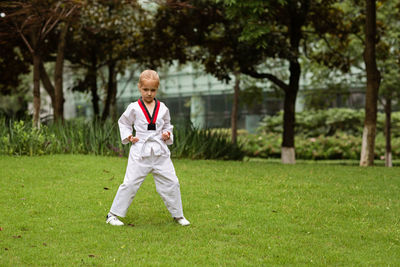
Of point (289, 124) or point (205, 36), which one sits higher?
point (205, 36)

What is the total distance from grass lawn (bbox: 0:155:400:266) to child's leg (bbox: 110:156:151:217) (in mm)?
249

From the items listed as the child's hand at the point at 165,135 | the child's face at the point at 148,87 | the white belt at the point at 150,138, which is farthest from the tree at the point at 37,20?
the child's hand at the point at 165,135

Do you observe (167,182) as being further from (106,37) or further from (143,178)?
(106,37)

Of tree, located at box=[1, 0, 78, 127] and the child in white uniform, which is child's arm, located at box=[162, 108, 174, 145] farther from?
tree, located at box=[1, 0, 78, 127]

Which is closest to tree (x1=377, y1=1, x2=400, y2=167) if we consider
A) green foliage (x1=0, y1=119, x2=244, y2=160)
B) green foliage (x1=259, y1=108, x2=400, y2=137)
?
green foliage (x1=259, y1=108, x2=400, y2=137)

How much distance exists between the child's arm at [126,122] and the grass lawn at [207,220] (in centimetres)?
101

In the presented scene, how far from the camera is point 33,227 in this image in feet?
19.1

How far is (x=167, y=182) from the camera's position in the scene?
5957mm

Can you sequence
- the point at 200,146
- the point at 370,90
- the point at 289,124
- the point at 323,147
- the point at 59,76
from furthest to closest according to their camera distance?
the point at 323,147 < the point at 289,124 < the point at 59,76 < the point at 370,90 < the point at 200,146

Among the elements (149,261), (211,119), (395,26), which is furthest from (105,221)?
(211,119)

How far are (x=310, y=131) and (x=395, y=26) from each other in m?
6.78

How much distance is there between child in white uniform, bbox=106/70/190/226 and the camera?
5.83m

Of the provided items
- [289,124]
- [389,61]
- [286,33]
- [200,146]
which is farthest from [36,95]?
[389,61]

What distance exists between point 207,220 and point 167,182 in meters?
0.72
